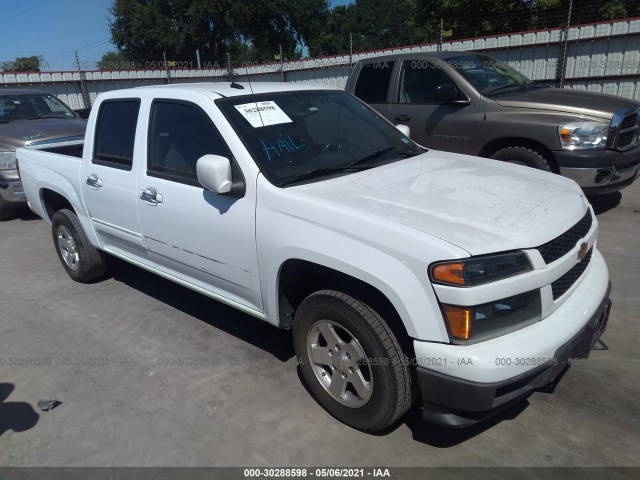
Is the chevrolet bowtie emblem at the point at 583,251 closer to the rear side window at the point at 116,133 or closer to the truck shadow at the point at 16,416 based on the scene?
the rear side window at the point at 116,133

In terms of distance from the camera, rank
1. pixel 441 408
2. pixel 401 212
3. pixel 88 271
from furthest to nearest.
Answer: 1. pixel 88 271
2. pixel 401 212
3. pixel 441 408

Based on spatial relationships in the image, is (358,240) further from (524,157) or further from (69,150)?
(69,150)

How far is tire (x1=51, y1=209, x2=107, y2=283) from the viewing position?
4.75 metres

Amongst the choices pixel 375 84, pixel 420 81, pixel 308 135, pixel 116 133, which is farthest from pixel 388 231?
pixel 375 84

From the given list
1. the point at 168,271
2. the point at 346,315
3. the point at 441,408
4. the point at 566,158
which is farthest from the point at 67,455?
the point at 566,158

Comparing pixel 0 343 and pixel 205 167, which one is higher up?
pixel 205 167

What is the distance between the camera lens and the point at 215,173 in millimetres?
2848

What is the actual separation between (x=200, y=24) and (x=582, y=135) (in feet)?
131

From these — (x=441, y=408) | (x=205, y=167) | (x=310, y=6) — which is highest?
(x=310, y=6)

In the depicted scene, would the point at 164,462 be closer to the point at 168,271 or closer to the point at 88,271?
the point at 168,271

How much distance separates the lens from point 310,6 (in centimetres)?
4328

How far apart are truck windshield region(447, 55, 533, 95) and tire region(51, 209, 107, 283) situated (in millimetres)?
4624

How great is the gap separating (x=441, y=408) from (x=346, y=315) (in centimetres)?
62

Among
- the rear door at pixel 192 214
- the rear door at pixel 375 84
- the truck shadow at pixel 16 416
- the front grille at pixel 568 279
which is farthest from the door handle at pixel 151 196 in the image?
the rear door at pixel 375 84
